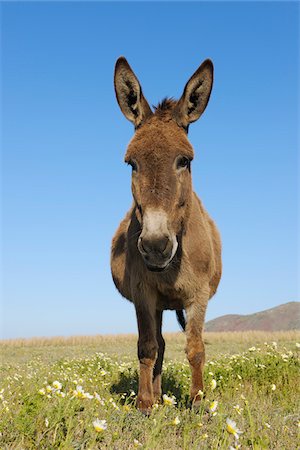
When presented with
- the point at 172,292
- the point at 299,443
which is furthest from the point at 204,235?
the point at 299,443

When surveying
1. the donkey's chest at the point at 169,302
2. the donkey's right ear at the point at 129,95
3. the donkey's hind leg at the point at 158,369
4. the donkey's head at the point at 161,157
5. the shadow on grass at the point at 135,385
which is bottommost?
the shadow on grass at the point at 135,385

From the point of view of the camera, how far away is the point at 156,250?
478 centimetres

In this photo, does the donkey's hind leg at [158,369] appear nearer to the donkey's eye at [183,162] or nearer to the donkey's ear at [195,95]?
the donkey's eye at [183,162]

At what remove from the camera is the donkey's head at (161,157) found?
191 inches

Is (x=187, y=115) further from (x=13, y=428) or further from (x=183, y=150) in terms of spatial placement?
(x=13, y=428)

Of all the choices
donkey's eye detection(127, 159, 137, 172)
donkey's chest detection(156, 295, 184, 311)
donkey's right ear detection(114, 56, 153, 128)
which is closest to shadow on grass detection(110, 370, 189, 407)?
donkey's chest detection(156, 295, 184, 311)

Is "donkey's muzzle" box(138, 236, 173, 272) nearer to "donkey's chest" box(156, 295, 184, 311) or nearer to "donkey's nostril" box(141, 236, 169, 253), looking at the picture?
"donkey's nostril" box(141, 236, 169, 253)

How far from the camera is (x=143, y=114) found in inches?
236

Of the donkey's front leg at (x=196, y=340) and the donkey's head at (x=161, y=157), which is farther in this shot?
the donkey's front leg at (x=196, y=340)

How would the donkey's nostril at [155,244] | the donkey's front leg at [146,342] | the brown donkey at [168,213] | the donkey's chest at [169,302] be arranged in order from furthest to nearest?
the donkey's chest at [169,302] < the donkey's front leg at [146,342] < the brown donkey at [168,213] < the donkey's nostril at [155,244]

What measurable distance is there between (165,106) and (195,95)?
419 millimetres

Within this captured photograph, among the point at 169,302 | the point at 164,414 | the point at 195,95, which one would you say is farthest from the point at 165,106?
the point at 164,414

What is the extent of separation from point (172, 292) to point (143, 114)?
93.8 inches

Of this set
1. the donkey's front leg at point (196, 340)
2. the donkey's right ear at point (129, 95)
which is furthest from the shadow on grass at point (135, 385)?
the donkey's right ear at point (129, 95)
